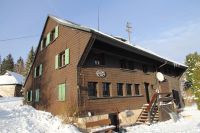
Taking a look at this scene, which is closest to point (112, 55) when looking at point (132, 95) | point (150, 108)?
point (132, 95)

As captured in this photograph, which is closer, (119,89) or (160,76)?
(119,89)

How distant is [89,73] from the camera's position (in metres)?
16.5

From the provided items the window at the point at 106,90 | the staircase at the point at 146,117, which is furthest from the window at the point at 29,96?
the staircase at the point at 146,117

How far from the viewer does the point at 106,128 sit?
43.7ft

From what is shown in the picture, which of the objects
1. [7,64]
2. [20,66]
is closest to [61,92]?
[7,64]

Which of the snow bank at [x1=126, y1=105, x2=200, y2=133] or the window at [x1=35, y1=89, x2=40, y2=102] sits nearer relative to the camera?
the snow bank at [x1=126, y1=105, x2=200, y2=133]

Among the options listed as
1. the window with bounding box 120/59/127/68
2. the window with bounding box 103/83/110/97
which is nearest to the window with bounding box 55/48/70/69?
the window with bounding box 103/83/110/97

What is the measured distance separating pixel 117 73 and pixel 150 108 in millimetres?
4151

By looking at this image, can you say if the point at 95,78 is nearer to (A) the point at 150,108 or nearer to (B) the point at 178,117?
(A) the point at 150,108

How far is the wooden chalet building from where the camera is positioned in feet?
52.4

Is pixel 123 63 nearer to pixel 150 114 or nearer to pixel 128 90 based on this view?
pixel 128 90

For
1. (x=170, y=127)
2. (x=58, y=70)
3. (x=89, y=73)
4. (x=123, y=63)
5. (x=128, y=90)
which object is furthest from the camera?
(x=123, y=63)

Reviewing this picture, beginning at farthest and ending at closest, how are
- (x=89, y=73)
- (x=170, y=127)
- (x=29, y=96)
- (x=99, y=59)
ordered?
1. (x=29, y=96)
2. (x=99, y=59)
3. (x=89, y=73)
4. (x=170, y=127)

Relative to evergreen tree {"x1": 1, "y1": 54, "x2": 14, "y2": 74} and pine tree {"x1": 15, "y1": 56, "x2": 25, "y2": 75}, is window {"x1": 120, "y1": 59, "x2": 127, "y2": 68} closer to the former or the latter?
evergreen tree {"x1": 1, "y1": 54, "x2": 14, "y2": 74}
